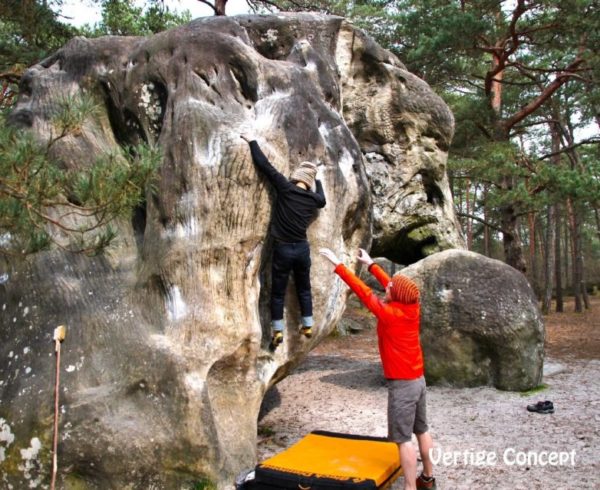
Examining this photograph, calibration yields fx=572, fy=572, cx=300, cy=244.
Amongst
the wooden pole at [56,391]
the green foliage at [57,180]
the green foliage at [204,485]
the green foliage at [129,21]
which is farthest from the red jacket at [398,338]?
the green foliage at [129,21]

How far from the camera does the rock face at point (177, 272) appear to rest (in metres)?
4.27

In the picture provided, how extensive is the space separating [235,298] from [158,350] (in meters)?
0.81

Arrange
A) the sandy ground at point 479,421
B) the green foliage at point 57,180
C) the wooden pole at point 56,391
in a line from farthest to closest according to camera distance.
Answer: the sandy ground at point 479,421 → the wooden pole at point 56,391 → the green foliage at point 57,180

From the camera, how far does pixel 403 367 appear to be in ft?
13.6

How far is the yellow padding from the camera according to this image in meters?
4.19

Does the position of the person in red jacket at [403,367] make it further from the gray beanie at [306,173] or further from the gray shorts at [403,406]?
the gray beanie at [306,173]

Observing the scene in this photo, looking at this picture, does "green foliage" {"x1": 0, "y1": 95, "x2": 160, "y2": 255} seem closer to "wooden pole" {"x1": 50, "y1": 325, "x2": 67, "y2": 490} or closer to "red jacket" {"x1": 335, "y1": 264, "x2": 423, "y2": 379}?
"wooden pole" {"x1": 50, "y1": 325, "x2": 67, "y2": 490}

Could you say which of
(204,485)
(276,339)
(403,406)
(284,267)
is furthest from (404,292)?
(204,485)

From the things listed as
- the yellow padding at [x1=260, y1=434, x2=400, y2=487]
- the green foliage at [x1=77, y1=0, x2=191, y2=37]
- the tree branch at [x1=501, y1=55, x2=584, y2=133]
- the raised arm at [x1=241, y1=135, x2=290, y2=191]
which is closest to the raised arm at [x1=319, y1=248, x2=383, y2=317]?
the raised arm at [x1=241, y1=135, x2=290, y2=191]

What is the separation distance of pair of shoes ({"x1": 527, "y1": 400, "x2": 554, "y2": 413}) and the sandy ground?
0.29ft

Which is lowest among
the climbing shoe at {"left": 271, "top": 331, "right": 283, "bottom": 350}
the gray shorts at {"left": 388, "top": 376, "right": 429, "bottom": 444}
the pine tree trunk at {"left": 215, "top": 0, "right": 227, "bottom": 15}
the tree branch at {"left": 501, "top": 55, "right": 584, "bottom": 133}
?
the gray shorts at {"left": 388, "top": 376, "right": 429, "bottom": 444}

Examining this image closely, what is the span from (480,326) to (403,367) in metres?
4.02

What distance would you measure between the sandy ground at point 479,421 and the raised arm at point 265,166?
2578mm

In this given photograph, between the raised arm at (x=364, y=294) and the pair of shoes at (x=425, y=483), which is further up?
the raised arm at (x=364, y=294)
